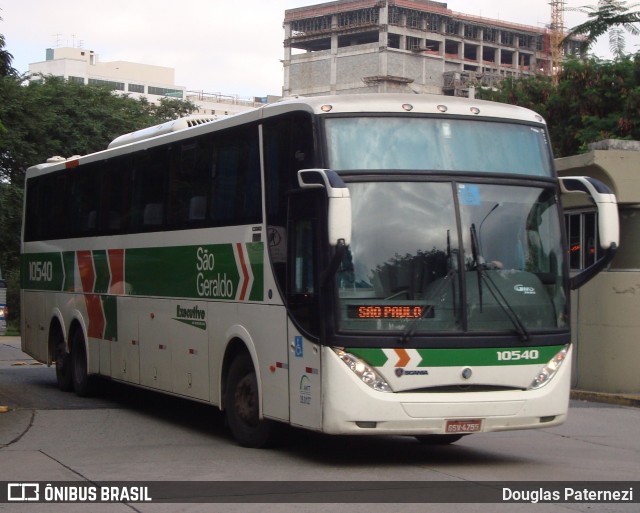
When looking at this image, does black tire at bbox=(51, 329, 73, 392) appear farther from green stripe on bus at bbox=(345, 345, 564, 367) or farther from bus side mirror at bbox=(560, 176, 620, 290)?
bus side mirror at bbox=(560, 176, 620, 290)

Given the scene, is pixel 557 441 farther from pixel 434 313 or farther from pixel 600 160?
pixel 600 160

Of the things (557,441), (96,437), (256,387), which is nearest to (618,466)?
(557,441)

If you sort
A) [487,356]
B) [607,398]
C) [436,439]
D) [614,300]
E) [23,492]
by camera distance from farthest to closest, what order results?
[614,300] < [607,398] < [436,439] < [487,356] < [23,492]

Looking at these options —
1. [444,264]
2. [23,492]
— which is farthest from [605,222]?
[23,492]

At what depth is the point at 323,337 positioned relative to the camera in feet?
33.0

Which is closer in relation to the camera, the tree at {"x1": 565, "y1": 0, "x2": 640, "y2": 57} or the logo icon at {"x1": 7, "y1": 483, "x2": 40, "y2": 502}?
the logo icon at {"x1": 7, "y1": 483, "x2": 40, "y2": 502}

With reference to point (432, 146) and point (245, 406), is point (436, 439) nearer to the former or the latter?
point (245, 406)

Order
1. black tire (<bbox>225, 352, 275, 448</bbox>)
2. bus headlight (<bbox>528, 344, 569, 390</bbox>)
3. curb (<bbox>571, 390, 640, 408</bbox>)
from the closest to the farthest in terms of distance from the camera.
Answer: bus headlight (<bbox>528, 344, 569, 390</bbox>), black tire (<bbox>225, 352, 275, 448</bbox>), curb (<bbox>571, 390, 640, 408</bbox>)

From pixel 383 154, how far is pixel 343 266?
3.65 ft

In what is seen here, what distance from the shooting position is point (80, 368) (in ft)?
57.1

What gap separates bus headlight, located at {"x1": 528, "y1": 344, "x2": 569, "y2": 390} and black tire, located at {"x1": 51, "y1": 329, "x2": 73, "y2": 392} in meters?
9.37

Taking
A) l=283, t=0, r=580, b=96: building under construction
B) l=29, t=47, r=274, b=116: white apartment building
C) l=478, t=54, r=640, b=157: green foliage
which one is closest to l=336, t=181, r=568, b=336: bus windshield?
l=478, t=54, r=640, b=157: green foliage

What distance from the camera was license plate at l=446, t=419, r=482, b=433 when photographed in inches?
396

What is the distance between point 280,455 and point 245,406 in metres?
0.83
